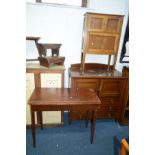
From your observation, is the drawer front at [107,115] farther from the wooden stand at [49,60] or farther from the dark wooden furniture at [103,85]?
the wooden stand at [49,60]

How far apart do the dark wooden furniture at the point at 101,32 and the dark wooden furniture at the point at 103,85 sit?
410 millimetres

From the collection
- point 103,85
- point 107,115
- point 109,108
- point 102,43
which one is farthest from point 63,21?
point 107,115

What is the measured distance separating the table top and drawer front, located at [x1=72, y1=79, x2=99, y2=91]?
5.0 inches

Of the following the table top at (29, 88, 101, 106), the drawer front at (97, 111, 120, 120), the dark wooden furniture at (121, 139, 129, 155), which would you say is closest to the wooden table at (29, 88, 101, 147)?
the table top at (29, 88, 101, 106)

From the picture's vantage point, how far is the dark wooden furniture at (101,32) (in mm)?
2303

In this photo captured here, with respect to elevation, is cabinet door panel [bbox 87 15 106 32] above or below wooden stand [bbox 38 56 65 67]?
above

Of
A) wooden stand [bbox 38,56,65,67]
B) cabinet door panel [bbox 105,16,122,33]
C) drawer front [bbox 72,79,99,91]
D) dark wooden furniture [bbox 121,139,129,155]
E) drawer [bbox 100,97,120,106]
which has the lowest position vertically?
drawer [bbox 100,97,120,106]

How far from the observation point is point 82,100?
200 cm

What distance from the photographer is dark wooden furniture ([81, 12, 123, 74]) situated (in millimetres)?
2303

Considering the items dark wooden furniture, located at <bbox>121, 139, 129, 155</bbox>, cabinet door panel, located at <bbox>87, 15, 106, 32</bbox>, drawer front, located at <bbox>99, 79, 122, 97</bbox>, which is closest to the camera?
dark wooden furniture, located at <bbox>121, 139, 129, 155</bbox>

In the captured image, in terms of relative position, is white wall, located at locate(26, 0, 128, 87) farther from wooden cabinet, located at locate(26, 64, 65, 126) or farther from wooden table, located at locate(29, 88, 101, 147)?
wooden table, located at locate(29, 88, 101, 147)

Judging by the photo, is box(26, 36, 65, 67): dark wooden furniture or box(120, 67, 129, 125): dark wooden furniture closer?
box(26, 36, 65, 67): dark wooden furniture

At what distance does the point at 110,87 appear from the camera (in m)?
2.61
